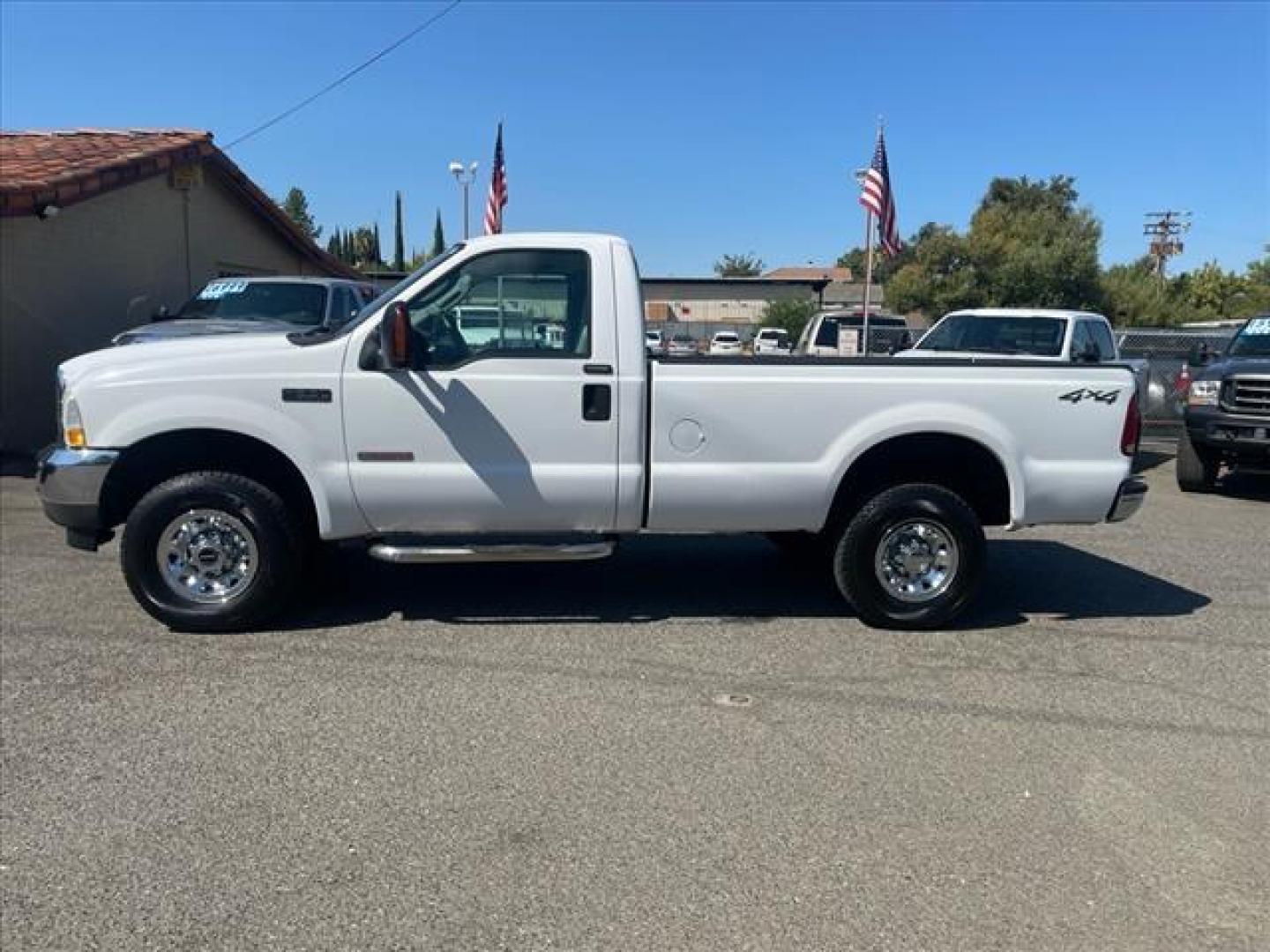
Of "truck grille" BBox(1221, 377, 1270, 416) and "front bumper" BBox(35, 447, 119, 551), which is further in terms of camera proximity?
"truck grille" BBox(1221, 377, 1270, 416)

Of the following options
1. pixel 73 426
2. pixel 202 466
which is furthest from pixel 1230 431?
pixel 73 426

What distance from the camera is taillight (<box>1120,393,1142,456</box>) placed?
18.2ft

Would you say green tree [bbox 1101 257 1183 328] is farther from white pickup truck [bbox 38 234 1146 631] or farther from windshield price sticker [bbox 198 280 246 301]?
white pickup truck [bbox 38 234 1146 631]

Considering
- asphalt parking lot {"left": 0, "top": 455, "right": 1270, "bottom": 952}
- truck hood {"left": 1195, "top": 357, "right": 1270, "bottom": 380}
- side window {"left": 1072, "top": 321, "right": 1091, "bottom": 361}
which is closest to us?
asphalt parking lot {"left": 0, "top": 455, "right": 1270, "bottom": 952}

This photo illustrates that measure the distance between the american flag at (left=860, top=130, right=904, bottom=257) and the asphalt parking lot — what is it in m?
11.9

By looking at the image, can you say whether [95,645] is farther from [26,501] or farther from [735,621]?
[26,501]

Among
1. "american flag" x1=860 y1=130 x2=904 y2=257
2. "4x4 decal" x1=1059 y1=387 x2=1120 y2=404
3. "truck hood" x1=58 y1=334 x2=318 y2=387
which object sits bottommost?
"4x4 decal" x1=1059 y1=387 x2=1120 y2=404

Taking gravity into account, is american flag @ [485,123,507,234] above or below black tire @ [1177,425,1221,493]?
above

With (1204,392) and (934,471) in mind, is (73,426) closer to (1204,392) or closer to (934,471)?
(934,471)

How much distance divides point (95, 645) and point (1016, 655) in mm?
4777

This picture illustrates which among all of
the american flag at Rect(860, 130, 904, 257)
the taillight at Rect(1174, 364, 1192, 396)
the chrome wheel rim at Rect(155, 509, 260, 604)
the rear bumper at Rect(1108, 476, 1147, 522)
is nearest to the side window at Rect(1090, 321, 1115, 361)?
the taillight at Rect(1174, 364, 1192, 396)

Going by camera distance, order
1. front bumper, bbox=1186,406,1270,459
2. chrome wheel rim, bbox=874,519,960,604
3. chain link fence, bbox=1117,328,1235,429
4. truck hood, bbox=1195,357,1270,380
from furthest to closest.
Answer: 1. chain link fence, bbox=1117,328,1235,429
2. truck hood, bbox=1195,357,1270,380
3. front bumper, bbox=1186,406,1270,459
4. chrome wheel rim, bbox=874,519,960,604

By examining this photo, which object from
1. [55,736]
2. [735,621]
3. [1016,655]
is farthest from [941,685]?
[55,736]

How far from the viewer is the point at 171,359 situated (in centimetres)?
517
